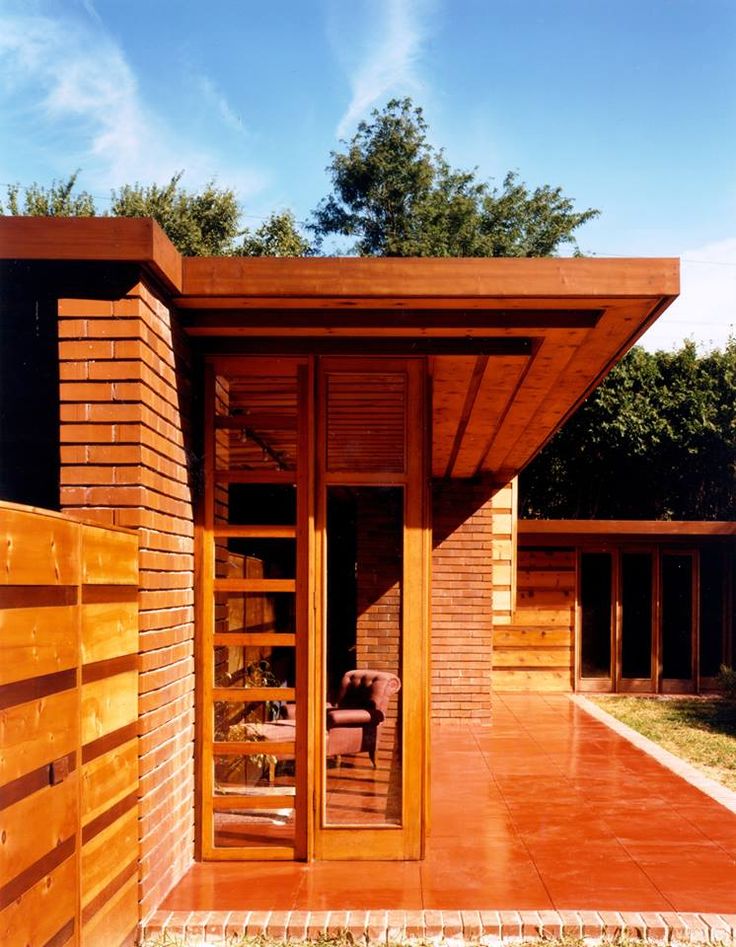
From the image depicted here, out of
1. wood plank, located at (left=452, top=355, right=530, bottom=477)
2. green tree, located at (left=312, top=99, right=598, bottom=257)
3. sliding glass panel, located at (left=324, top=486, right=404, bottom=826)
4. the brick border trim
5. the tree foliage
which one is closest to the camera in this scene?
wood plank, located at (left=452, top=355, right=530, bottom=477)

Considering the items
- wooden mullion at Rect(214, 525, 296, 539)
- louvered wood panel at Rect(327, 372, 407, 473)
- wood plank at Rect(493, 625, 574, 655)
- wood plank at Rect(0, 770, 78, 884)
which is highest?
louvered wood panel at Rect(327, 372, 407, 473)

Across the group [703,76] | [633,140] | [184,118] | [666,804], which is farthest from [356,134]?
[666,804]

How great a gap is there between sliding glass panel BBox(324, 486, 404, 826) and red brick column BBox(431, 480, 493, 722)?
1.56 ft

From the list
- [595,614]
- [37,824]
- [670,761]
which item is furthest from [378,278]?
[595,614]

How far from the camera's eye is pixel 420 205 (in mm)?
29094

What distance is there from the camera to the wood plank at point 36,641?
294 cm

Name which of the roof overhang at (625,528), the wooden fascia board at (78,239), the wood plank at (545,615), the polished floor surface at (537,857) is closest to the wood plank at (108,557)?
the wooden fascia board at (78,239)

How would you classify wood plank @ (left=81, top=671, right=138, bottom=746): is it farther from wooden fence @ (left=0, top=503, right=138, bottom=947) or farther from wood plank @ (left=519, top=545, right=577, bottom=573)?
wood plank @ (left=519, top=545, right=577, bottom=573)

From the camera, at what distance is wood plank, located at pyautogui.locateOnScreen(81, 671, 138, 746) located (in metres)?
3.75

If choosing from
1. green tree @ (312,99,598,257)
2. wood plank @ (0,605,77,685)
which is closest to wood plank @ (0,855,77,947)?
wood plank @ (0,605,77,685)

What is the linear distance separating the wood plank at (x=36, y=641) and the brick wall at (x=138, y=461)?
0.99 m

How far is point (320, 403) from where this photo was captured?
19.0 feet

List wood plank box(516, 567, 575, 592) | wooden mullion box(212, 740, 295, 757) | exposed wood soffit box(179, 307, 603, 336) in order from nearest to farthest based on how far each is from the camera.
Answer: exposed wood soffit box(179, 307, 603, 336), wooden mullion box(212, 740, 295, 757), wood plank box(516, 567, 575, 592)

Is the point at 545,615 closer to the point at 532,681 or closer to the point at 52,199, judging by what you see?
the point at 532,681
